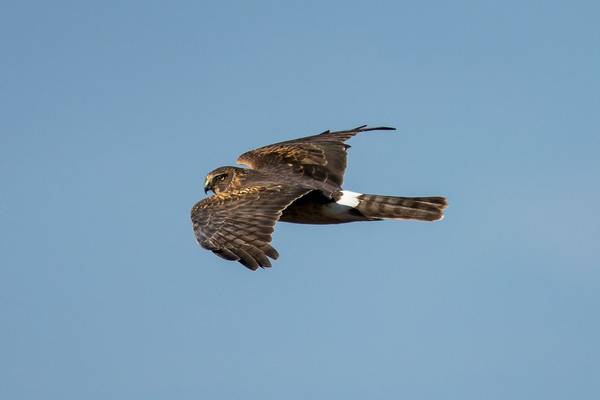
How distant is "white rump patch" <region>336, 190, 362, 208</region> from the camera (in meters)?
19.6

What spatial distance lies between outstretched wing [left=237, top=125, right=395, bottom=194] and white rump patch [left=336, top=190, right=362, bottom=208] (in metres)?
0.26

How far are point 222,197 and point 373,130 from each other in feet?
13.1

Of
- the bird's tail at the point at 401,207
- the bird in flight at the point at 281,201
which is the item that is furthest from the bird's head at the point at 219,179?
the bird's tail at the point at 401,207

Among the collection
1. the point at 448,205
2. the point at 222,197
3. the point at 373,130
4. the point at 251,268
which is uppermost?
the point at 373,130

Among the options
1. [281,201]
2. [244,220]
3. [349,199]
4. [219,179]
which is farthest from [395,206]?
[244,220]

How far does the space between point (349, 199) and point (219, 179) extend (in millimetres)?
1854

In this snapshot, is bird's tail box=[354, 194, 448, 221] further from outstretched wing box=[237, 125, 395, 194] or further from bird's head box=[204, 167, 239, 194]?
bird's head box=[204, 167, 239, 194]

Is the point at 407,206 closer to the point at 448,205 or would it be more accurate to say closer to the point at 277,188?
the point at 448,205

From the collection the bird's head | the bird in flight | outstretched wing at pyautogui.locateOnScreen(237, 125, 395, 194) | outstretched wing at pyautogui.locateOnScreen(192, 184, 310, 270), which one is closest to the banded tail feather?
the bird in flight

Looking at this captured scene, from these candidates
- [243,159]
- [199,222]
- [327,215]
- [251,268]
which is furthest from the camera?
[243,159]

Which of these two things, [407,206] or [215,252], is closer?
[215,252]

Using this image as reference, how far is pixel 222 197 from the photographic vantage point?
18.7 meters

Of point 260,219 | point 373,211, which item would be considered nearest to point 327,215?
point 373,211

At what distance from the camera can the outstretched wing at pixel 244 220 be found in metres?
17.0
